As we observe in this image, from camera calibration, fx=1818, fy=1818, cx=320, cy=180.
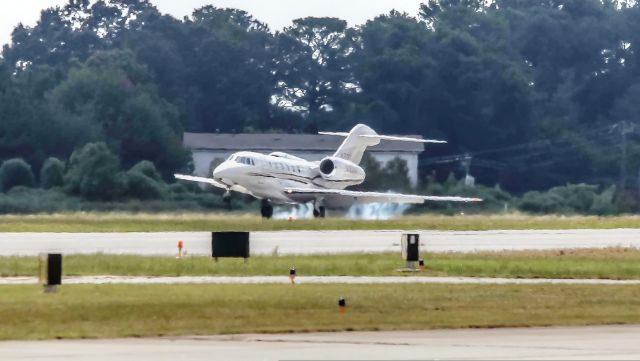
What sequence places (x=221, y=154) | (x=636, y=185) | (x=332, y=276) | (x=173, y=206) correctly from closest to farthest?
(x=332, y=276) < (x=173, y=206) < (x=221, y=154) < (x=636, y=185)

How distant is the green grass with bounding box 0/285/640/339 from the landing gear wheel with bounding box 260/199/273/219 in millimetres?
39467

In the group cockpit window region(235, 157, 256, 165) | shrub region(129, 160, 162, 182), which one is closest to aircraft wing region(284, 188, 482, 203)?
cockpit window region(235, 157, 256, 165)

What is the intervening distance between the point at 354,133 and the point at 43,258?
1888 inches

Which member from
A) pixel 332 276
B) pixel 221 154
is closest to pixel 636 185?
pixel 221 154

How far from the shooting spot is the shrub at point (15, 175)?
84.5 m

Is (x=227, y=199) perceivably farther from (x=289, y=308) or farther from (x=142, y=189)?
(x=289, y=308)

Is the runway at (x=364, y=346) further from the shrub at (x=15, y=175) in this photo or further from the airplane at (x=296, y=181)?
the shrub at (x=15, y=175)

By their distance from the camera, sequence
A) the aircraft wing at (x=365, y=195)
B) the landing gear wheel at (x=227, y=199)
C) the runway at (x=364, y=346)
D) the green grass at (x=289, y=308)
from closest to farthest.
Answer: the runway at (x=364, y=346)
the green grass at (x=289, y=308)
the landing gear wheel at (x=227, y=199)
the aircraft wing at (x=365, y=195)

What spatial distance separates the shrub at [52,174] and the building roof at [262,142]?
Answer: 13.1 metres

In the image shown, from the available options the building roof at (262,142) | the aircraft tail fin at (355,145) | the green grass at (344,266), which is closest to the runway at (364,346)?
the green grass at (344,266)

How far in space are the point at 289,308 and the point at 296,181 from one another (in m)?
47.4

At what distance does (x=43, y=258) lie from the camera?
38406 mm

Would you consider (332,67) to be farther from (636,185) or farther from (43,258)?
(43,258)

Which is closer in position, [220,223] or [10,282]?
[10,282]
